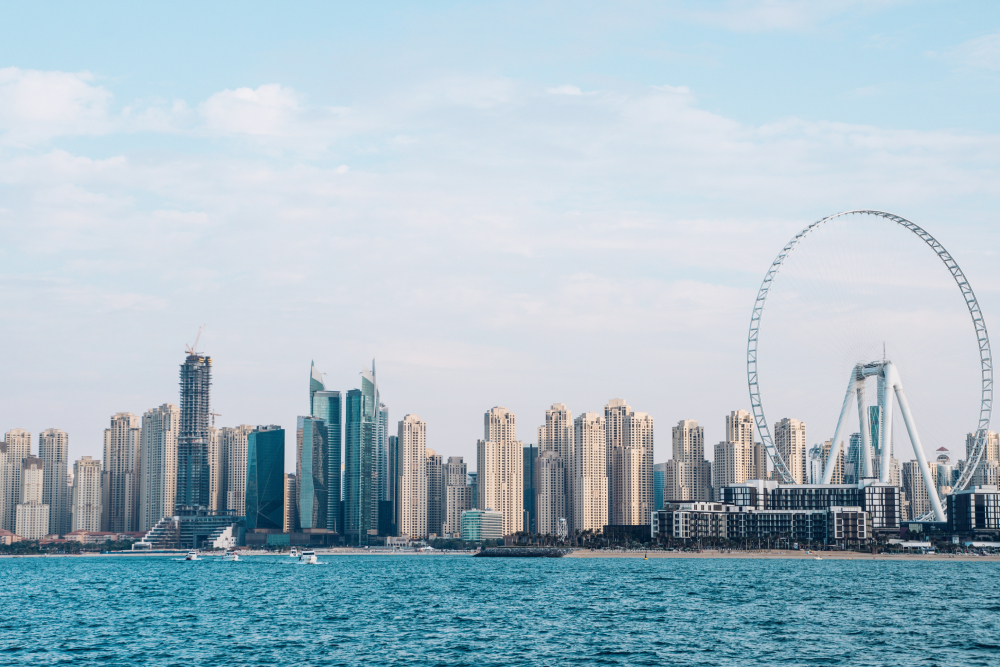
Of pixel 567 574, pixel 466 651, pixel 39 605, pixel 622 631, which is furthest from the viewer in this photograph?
pixel 567 574

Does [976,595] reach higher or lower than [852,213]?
lower

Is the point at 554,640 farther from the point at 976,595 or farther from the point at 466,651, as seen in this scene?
the point at 976,595

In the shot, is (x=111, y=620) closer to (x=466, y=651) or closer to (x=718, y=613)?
(x=466, y=651)

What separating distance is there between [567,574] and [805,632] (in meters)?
93.3

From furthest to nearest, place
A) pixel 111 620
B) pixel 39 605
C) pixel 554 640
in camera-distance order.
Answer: pixel 39 605 < pixel 111 620 < pixel 554 640

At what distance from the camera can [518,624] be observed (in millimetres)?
85938

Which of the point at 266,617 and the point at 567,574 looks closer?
the point at 266,617

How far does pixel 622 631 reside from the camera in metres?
80.7

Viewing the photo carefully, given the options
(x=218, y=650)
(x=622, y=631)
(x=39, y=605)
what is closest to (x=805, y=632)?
(x=622, y=631)

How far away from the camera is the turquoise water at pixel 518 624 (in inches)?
2685

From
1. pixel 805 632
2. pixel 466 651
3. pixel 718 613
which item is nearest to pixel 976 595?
pixel 718 613

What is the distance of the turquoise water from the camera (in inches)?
2685

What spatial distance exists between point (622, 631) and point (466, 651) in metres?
14.5

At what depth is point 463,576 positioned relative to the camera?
174 metres
